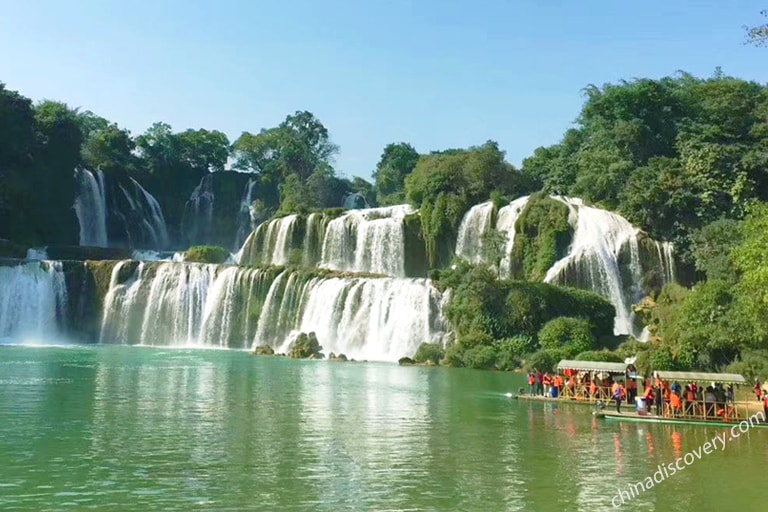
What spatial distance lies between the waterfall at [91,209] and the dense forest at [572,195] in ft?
6.41

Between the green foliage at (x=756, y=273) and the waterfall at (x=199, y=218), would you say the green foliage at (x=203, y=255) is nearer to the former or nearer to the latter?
the waterfall at (x=199, y=218)

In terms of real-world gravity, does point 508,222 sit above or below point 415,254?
above

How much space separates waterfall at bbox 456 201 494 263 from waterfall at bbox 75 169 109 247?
30.1 meters

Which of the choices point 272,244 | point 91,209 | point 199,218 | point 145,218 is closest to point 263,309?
point 272,244

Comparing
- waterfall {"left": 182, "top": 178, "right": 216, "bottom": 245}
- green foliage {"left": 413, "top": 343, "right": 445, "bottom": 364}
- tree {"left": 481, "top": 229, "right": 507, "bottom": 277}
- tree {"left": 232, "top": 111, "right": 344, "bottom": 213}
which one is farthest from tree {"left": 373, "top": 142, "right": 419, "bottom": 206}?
green foliage {"left": 413, "top": 343, "right": 445, "bottom": 364}

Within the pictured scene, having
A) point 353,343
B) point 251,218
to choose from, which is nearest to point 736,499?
point 353,343

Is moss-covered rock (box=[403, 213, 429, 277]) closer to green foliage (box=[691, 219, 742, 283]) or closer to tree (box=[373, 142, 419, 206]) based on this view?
green foliage (box=[691, 219, 742, 283])

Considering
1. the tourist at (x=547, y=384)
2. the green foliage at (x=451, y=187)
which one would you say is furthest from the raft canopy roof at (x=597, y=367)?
the green foliage at (x=451, y=187)

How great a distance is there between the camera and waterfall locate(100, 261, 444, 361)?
4012 cm

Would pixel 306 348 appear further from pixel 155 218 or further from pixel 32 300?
pixel 155 218

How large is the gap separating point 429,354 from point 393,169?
5082 centimetres

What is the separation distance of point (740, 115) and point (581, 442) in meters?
38.8

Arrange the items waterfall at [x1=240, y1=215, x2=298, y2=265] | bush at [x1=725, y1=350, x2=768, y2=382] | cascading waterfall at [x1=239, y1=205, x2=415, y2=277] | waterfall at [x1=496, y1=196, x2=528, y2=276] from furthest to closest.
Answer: waterfall at [x1=240, y1=215, x2=298, y2=265], cascading waterfall at [x1=239, y1=205, x2=415, y2=277], waterfall at [x1=496, y1=196, x2=528, y2=276], bush at [x1=725, y1=350, x2=768, y2=382]

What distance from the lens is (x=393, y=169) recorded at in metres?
86.2
